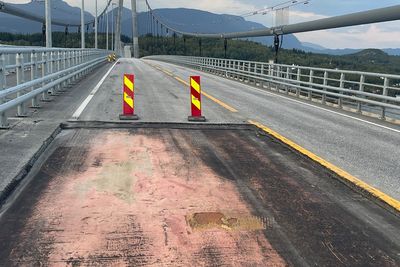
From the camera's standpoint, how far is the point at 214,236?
4.38 metres

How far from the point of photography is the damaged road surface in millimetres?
3986

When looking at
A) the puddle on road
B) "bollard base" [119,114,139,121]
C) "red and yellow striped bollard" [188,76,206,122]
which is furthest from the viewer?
"red and yellow striped bollard" [188,76,206,122]

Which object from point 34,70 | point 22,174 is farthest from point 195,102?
point 22,174

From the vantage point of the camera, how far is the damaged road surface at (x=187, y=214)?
3986 millimetres

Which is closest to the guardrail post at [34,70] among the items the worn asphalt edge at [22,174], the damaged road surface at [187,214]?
the worn asphalt edge at [22,174]

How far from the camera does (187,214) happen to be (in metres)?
4.86

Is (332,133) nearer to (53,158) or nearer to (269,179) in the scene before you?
(269,179)

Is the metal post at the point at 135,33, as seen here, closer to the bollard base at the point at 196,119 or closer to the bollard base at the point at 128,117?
the bollard base at the point at 128,117

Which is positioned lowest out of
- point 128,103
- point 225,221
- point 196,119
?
point 225,221

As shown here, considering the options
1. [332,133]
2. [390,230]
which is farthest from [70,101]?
[390,230]

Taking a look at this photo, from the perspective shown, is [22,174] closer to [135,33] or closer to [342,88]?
[342,88]

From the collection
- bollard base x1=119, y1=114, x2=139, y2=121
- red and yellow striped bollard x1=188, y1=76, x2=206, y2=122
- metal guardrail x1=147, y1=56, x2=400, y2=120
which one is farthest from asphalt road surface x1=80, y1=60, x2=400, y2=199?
metal guardrail x1=147, y1=56, x2=400, y2=120

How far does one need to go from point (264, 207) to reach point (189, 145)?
3232mm

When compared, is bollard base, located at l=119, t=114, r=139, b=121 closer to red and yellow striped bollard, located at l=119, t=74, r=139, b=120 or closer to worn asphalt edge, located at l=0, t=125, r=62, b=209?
red and yellow striped bollard, located at l=119, t=74, r=139, b=120
